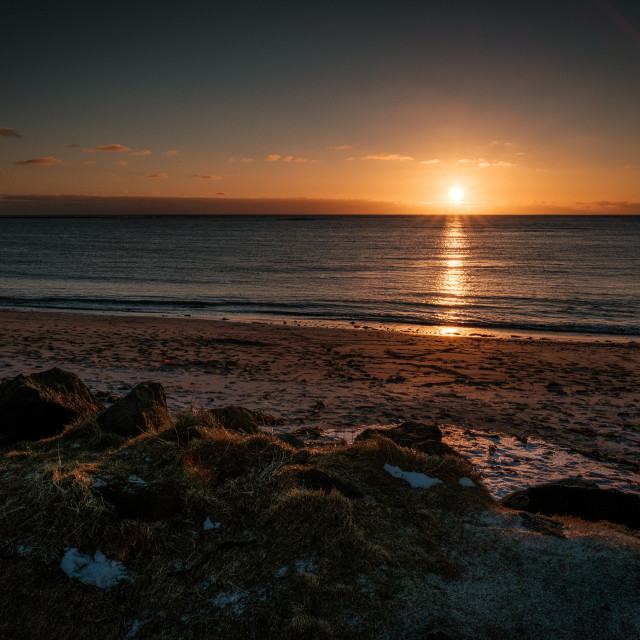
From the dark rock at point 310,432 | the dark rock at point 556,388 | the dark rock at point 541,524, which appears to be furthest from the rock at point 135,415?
the dark rock at point 556,388

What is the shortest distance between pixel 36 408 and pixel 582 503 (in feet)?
21.6

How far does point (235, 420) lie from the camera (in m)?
6.48

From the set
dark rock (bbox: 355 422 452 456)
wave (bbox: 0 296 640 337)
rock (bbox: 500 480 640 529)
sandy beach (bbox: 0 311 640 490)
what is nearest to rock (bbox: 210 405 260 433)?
dark rock (bbox: 355 422 452 456)

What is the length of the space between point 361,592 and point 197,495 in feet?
5.70

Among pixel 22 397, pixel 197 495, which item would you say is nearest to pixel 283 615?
pixel 197 495

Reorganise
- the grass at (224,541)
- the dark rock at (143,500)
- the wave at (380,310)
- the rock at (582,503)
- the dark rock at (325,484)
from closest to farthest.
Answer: the grass at (224,541) → the dark rock at (143,500) → the dark rock at (325,484) → the rock at (582,503) → the wave at (380,310)

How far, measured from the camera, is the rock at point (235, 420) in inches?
252

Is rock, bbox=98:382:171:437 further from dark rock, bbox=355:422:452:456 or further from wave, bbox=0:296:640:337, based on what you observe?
wave, bbox=0:296:640:337

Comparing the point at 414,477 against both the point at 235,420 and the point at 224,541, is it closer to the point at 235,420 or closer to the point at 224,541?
the point at 224,541

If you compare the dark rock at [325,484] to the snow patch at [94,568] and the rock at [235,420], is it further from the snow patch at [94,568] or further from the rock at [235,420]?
the snow patch at [94,568]

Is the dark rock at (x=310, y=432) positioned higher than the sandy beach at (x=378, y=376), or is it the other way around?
the dark rock at (x=310, y=432)

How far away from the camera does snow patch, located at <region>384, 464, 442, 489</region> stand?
5.23 metres

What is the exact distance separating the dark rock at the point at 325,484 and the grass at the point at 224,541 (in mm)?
103

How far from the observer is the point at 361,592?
12.2ft
